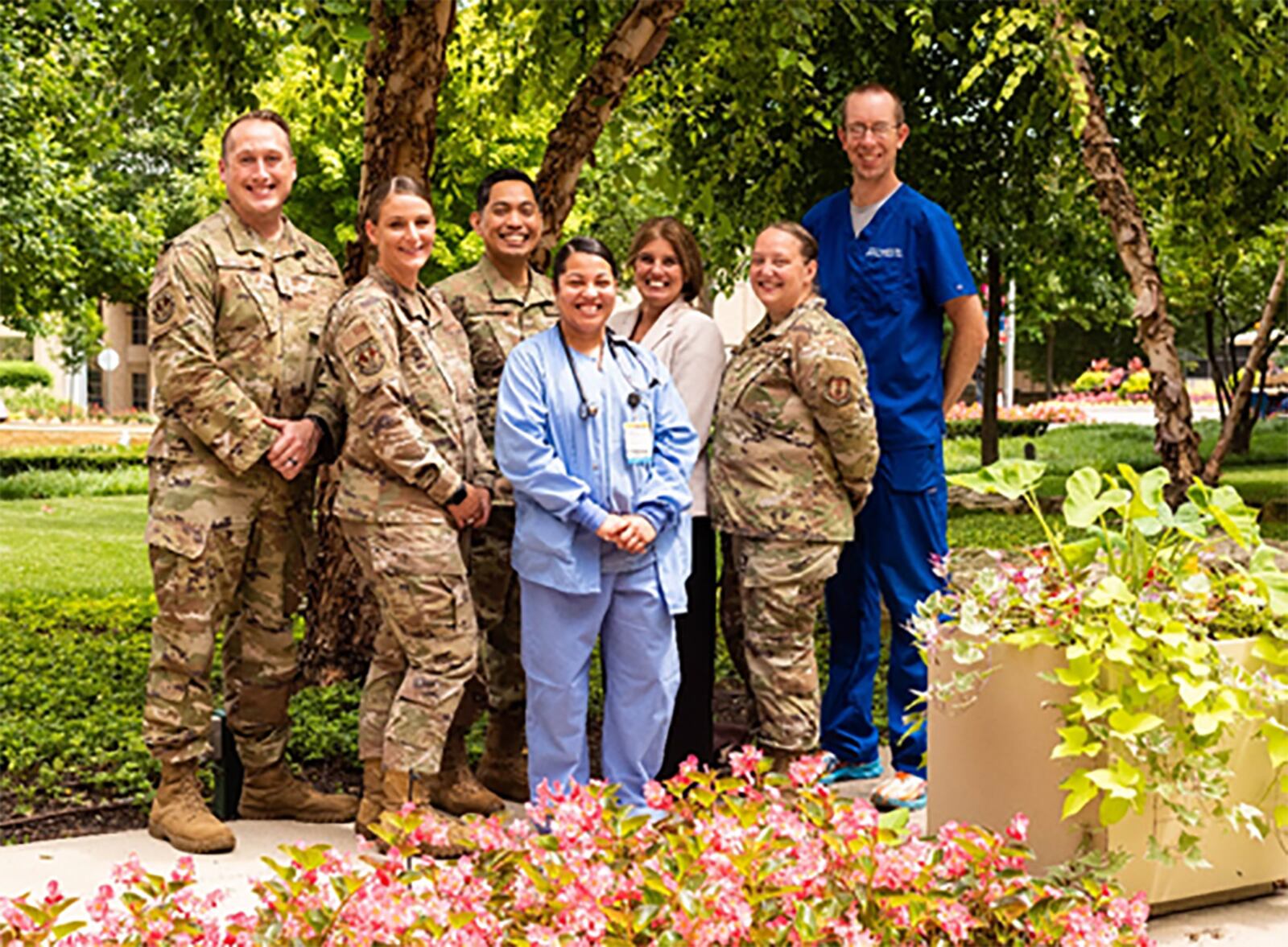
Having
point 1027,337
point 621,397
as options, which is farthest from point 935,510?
point 1027,337

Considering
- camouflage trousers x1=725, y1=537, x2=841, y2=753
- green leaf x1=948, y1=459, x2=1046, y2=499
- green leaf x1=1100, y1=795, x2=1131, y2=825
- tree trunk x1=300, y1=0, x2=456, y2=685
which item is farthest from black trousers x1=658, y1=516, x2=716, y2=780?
tree trunk x1=300, y1=0, x2=456, y2=685

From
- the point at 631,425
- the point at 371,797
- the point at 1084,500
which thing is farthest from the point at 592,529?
the point at 1084,500

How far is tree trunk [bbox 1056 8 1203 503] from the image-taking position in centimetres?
868

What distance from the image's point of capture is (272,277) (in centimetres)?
444

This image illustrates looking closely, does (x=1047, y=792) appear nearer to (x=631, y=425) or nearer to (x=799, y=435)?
(x=799, y=435)

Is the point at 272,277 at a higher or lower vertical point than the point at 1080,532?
higher

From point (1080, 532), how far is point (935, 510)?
669cm

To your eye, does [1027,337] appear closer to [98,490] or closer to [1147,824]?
[98,490]

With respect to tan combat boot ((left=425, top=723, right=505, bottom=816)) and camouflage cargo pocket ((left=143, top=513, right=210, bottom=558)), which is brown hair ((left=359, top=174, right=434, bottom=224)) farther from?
tan combat boot ((left=425, top=723, right=505, bottom=816))

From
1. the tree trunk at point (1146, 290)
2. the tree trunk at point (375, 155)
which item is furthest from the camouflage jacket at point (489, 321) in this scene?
the tree trunk at point (1146, 290)

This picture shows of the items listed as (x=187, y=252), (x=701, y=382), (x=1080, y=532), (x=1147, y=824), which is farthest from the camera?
(x=1080, y=532)

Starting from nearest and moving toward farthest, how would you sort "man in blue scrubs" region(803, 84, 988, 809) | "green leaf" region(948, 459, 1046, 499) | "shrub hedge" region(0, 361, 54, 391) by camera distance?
"green leaf" region(948, 459, 1046, 499), "man in blue scrubs" region(803, 84, 988, 809), "shrub hedge" region(0, 361, 54, 391)

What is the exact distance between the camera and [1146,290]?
29.1ft

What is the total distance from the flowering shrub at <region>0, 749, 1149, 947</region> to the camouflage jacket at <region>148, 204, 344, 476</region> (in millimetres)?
1631
